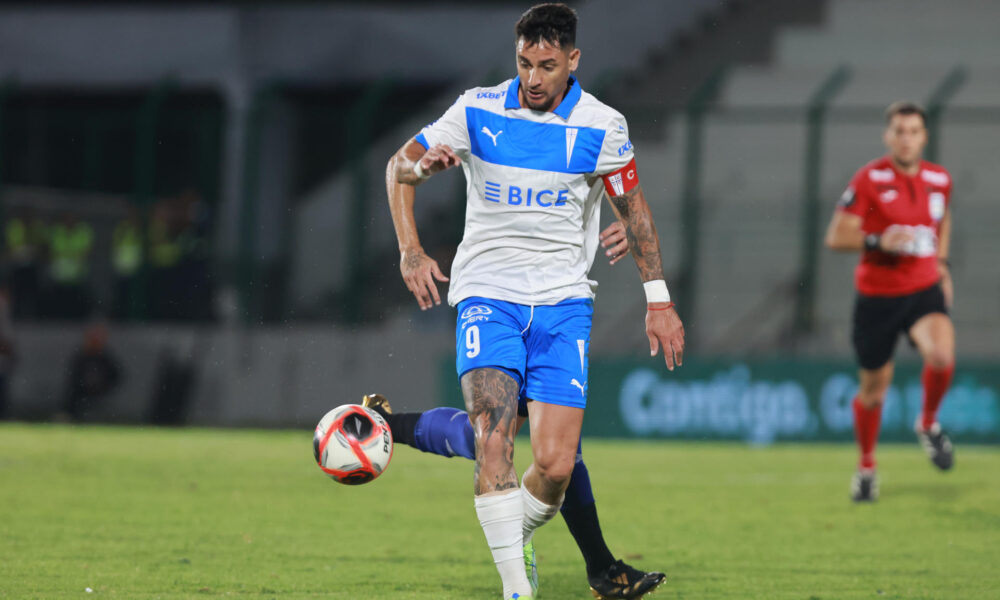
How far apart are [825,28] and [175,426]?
36.2 ft

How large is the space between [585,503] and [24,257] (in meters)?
12.9

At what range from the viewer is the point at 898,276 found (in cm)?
874

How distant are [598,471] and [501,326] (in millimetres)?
6249

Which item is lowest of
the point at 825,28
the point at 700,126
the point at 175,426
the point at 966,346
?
the point at 175,426

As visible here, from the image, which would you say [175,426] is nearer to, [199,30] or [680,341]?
[199,30]

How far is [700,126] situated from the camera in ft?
49.2

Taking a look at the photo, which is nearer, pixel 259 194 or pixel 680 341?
pixel 680 341

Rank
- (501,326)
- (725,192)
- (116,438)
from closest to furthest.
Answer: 1. (501,326)
2. (116,438)
3. (725,192)

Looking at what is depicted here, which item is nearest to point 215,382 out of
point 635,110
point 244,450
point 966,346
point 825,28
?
point 244,450

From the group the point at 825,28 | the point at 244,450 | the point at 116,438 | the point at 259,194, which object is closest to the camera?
the point at 244,450

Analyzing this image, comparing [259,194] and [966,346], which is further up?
[259,194]

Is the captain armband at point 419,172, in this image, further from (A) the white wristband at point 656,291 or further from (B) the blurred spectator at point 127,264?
(B) the blurred spectator at point 127,264

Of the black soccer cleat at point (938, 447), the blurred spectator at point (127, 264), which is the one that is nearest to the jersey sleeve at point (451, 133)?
the black soccer cleat at point (938, 447)

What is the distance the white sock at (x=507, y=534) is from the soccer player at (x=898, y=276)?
4.64m
